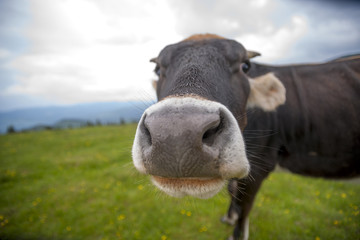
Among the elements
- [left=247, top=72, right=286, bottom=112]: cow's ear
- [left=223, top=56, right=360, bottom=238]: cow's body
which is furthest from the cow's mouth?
[left=247, top=72, right=286, bottom=112]: cow's ear

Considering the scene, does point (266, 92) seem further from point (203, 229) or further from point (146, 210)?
point (146, 210)

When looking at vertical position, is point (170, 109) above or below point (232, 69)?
below

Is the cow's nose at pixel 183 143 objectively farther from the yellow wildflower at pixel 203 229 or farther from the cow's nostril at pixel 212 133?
the yellow wildflower at pixel 203 229

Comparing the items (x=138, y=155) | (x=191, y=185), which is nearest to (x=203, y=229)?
(x=191, y=185)

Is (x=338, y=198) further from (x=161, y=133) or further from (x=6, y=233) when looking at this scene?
(x=6, y=233)

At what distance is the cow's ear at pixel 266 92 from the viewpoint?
11.1 ft

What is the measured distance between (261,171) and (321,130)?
1446 millimetres

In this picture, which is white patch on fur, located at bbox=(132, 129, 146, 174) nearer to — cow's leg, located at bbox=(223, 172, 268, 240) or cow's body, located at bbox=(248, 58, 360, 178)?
cow's leg, located at bbox=(223, 172, 268, 240)

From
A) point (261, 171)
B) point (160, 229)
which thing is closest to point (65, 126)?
point (160, 229)

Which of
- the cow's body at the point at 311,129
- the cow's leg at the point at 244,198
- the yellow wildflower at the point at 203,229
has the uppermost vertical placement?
the cow's body at the point at 311,129

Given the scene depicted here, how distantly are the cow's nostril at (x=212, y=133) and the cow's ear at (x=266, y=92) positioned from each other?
2.11m

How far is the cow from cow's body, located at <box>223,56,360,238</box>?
0.05 feet

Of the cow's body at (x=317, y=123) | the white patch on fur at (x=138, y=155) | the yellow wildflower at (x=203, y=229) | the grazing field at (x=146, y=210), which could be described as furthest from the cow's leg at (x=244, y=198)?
the white patch on fur at (x=138, y=155)

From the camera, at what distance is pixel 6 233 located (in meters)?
5.04
